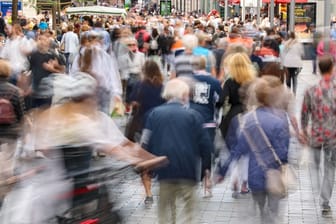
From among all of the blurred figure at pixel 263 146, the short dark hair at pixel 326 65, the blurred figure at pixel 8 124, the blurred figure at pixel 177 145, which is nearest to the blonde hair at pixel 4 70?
the blurred figure at pixel 8 124

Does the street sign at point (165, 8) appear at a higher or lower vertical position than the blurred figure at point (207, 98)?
lower

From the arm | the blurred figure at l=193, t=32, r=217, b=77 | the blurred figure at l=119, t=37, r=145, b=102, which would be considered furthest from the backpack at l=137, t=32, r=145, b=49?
the arm

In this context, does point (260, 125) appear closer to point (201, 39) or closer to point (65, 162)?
point (65, 162)

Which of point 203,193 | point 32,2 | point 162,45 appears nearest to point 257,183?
point 203,193

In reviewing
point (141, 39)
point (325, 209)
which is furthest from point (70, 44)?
point (325, 209)

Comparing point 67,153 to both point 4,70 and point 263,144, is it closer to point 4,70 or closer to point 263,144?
point 263,144

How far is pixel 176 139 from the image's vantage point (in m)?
7.78

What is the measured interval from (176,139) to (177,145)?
5 cm

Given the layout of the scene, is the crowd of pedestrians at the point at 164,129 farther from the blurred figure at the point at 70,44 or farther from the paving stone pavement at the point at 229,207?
the blurred figure at the point at 70,44

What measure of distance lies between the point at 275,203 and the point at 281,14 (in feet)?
137

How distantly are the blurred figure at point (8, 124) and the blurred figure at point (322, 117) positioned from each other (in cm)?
302

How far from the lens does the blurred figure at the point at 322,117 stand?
9312mm

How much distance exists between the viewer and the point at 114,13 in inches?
2052

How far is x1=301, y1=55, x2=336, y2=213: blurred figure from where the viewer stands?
9312 millimetres
